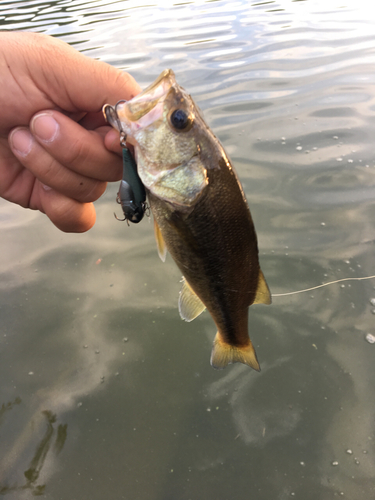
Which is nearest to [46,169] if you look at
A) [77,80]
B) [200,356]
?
[77,80]

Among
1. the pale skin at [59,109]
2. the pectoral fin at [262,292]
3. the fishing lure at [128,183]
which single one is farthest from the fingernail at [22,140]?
the pectoral fin at [262,292]

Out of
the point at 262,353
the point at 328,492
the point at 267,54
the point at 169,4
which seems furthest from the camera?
the point at 169,4

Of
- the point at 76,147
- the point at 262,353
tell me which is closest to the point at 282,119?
the point at 262,353

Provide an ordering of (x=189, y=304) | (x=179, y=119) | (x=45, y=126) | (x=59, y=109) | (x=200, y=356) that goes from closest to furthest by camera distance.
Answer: (x=179, y=119)
(x=45, y=126)
(x=59, y=109)
(x=189, y=304)
(x=200, y=356)

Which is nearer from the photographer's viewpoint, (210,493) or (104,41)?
(210,493)

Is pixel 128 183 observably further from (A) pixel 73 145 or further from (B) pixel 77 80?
(B) pixel 77 80

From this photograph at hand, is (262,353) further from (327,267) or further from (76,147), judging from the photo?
(76,147)

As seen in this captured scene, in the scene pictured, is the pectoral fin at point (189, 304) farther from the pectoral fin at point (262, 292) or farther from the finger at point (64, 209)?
the finger at point (64, 209)
